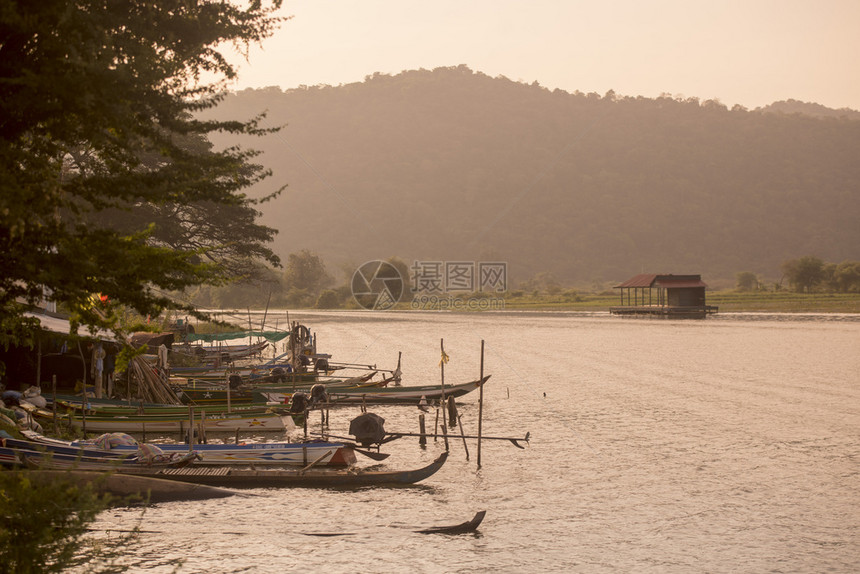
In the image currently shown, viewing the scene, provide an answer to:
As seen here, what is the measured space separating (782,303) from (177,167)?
106 meters

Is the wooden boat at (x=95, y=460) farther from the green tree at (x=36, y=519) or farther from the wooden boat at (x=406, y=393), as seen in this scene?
the wooden boat at (x=406, y=393)

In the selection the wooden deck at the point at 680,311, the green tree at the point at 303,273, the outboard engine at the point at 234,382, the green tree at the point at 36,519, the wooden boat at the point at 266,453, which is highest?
the green tree at the point at 303,273

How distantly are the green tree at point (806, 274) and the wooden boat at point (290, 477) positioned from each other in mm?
111042

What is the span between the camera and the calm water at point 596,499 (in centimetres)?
1495

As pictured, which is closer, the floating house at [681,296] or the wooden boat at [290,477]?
the wooden boat at [290,477]

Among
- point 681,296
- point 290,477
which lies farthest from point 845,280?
point 290,477

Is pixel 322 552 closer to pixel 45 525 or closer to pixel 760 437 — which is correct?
pixel 45 525

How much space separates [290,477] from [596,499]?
24.0 feet

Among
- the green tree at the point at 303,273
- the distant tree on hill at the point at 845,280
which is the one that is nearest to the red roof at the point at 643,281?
the distant tree on hill at the point at 845,280

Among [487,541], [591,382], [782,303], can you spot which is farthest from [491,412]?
[782,303]

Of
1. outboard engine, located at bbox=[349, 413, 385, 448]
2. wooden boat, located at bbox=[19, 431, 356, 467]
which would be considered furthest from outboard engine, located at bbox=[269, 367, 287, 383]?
wooden boat, located at bbox=[19, 431, 356, 467]

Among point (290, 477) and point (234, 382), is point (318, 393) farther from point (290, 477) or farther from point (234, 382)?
point (234, 382)

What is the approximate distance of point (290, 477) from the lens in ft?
61.7
